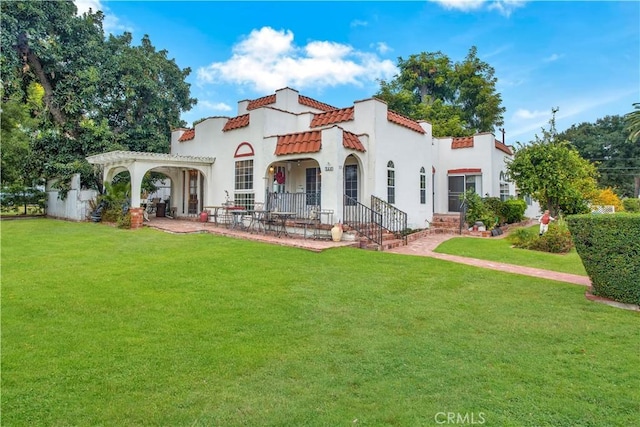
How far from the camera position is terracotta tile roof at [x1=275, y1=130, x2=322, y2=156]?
1247 centimetres

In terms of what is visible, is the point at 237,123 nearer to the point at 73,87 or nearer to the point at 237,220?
the point at 237,220

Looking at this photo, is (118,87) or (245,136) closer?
(245,136)

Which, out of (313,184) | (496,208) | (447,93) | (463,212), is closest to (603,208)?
(496,208)

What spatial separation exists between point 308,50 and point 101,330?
16.7 meters

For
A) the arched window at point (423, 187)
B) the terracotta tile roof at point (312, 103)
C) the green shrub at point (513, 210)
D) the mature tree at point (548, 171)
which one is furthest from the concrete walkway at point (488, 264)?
the terracotta tile roof at point (312, 103)

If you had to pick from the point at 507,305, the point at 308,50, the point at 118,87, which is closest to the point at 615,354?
the point at 507,305

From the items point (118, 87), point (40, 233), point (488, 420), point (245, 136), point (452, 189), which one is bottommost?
point (488, 420)

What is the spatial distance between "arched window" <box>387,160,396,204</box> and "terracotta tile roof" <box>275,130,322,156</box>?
11.3ft

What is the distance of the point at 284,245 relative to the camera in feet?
35.7

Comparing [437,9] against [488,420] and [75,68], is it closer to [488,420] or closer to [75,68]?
[488,420]

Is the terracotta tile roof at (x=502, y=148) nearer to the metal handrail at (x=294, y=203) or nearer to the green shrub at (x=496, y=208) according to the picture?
the green shrub at (x=496, y=208)

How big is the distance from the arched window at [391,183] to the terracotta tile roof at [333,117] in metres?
2.50

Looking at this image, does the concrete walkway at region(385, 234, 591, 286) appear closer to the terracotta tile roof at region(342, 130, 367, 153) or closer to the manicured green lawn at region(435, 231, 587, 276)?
the manicured green lawn at region(435, 231, 587, 276)

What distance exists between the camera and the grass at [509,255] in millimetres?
9425
